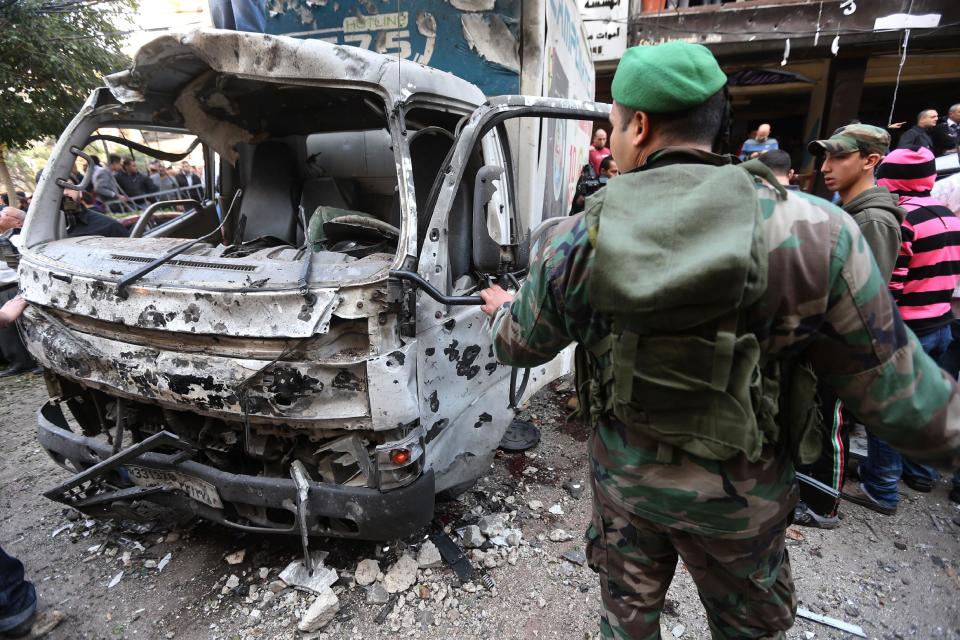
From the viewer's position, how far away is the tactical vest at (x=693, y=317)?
0.95 meters

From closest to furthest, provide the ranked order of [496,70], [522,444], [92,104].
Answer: [92,104] < [496,70] < [522,444]

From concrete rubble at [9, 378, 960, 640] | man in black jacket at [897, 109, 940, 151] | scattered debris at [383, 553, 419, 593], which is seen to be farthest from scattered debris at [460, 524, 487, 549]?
man in black jacket at [897, 109, 940, 151]

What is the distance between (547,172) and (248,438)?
8.81 ft

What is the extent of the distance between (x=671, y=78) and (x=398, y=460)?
1635mm

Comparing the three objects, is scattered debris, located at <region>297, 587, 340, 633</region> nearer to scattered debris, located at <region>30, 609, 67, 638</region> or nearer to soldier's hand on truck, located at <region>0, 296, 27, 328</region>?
scattered debris, located at <region>30, 609, 67, 638</region>

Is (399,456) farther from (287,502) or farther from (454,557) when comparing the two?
(454,557)

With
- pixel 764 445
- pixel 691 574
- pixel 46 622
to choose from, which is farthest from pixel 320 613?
pixel 764 445

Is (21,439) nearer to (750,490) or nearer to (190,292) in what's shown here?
(190,292)

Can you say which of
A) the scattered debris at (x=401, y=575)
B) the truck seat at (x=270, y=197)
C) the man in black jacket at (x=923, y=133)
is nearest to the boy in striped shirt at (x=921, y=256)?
the scattered debris at (x=401, y=575)

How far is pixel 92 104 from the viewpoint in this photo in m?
2.76

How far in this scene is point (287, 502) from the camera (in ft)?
6.64

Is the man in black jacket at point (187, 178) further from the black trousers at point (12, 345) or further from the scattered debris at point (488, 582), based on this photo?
the scattered debris at point (488, 582)

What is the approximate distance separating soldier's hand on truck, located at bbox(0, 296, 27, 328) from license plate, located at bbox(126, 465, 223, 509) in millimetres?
907

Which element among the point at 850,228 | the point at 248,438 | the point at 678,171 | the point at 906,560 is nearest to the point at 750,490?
the point at 850,228
